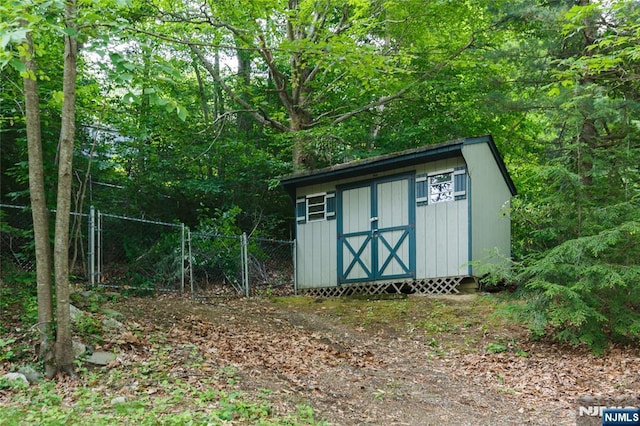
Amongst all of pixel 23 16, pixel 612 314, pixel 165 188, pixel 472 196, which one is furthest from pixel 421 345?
pixel 165 188

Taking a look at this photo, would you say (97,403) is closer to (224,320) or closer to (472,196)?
(224,320)

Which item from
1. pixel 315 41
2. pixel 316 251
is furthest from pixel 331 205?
pixel 315 41

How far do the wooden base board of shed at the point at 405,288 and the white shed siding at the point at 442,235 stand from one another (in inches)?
5.6

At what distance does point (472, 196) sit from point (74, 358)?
292 inches

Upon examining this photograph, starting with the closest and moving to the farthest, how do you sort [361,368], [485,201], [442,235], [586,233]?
[361,368] → [586,233] → [442,235] → [485,201]

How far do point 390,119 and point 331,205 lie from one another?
4.54 meters

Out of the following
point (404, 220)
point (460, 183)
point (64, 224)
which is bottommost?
point (404, 220)

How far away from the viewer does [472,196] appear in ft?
35.7

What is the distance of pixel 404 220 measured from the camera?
457 inches

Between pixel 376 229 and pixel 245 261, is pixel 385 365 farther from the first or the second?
pixel 245 261

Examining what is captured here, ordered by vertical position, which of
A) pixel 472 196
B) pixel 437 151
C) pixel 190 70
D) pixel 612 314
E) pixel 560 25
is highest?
pixel 190 70

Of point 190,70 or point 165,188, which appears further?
point 190,70

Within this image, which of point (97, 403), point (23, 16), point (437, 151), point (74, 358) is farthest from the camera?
point (437, 151)

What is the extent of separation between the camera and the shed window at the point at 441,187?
11.1 metres
